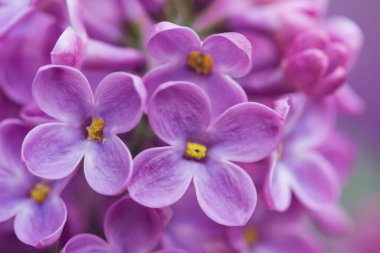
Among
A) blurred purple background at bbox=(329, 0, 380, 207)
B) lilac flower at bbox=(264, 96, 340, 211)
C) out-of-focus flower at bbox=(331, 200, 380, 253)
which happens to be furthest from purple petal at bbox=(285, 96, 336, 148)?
blurred purple background at bbox=(329, 0, 380, 207)

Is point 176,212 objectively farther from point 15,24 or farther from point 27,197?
point 15,24

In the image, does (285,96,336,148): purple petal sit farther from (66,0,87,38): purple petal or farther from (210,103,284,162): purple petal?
(66,0,87,38): purple petal

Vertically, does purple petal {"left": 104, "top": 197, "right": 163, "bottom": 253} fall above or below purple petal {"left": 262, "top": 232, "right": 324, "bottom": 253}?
above

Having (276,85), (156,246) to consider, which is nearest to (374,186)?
(276,85)

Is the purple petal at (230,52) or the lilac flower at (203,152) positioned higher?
the purple petal at (230,52)

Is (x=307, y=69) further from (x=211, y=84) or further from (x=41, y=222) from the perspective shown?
Answer: (x=41, y=222)

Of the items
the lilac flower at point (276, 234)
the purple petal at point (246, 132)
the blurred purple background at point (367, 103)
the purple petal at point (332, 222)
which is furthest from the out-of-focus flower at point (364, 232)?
the purple petal at point (246, 132)

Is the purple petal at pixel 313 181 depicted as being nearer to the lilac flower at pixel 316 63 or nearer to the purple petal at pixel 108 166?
the lilac flower at pixel 316 63
